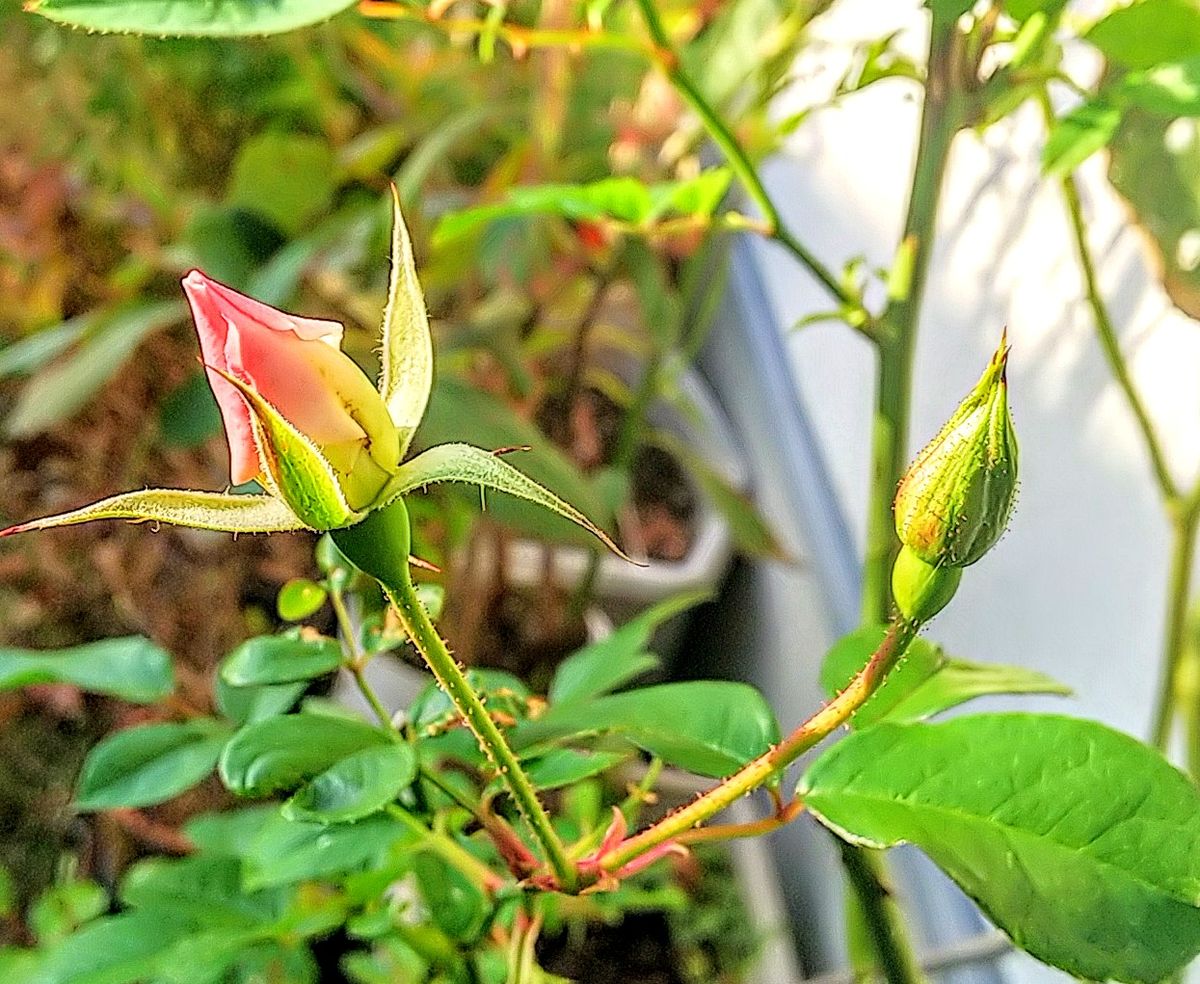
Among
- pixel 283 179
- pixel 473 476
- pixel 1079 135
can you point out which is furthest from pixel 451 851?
pixel 283 179

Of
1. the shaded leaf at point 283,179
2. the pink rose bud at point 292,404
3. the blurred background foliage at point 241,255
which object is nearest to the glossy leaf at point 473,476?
the pink rose bud at point 292,404

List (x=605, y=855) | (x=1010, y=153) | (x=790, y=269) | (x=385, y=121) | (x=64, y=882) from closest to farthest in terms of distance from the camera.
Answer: (x=605, y=855), (x=1010, y=153), (x=64, y=882), (x=385, y=121), (x=790, y=269)

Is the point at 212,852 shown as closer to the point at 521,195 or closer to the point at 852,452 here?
the point at 521,195

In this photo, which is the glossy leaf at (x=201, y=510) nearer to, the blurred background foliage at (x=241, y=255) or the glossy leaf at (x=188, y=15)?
the glossy leaf at (x=188, y=15)

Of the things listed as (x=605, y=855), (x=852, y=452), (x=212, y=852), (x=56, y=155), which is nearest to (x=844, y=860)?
(x=605, y=855)

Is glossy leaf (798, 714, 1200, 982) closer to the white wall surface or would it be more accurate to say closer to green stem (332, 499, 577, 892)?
green stem (332, 499, 577, 892)

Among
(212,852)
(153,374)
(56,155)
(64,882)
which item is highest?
(56,155)
